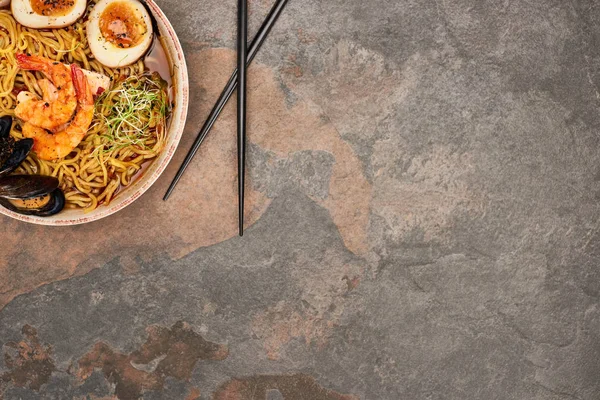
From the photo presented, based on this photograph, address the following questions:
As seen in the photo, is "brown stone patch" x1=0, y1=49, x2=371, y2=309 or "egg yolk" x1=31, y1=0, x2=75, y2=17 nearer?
"egg yolk" x1=31, y1=0, x2=75, y2=17

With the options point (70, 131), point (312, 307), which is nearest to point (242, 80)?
point (70, 131)

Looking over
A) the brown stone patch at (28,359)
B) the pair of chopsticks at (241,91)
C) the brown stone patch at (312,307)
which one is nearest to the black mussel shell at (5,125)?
the pair of chopsticks at (241,91)

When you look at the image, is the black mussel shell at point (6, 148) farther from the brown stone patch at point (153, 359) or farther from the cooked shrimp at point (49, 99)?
the brown stone patch at point (153, 359)

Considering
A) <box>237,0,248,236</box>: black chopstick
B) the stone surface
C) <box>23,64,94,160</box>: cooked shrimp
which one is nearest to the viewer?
<box>23,64,94,160</box>: cooked shrimp

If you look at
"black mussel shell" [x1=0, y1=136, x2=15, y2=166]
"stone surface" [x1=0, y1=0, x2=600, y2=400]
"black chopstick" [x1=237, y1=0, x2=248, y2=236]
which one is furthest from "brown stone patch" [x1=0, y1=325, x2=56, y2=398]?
"black chopstick" [x1=237, y1=0, x2=248, y2=236]

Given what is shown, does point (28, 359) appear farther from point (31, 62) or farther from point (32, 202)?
point (31, 62)

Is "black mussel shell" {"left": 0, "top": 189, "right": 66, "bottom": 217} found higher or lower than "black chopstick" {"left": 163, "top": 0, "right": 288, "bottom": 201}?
lower

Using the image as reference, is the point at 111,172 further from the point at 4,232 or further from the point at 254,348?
the point at 254,348

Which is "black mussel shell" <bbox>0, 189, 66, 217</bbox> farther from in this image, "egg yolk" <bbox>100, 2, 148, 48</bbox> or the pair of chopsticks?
"egg yolk" <bbox>100, 2, 148, 48</bbox>
